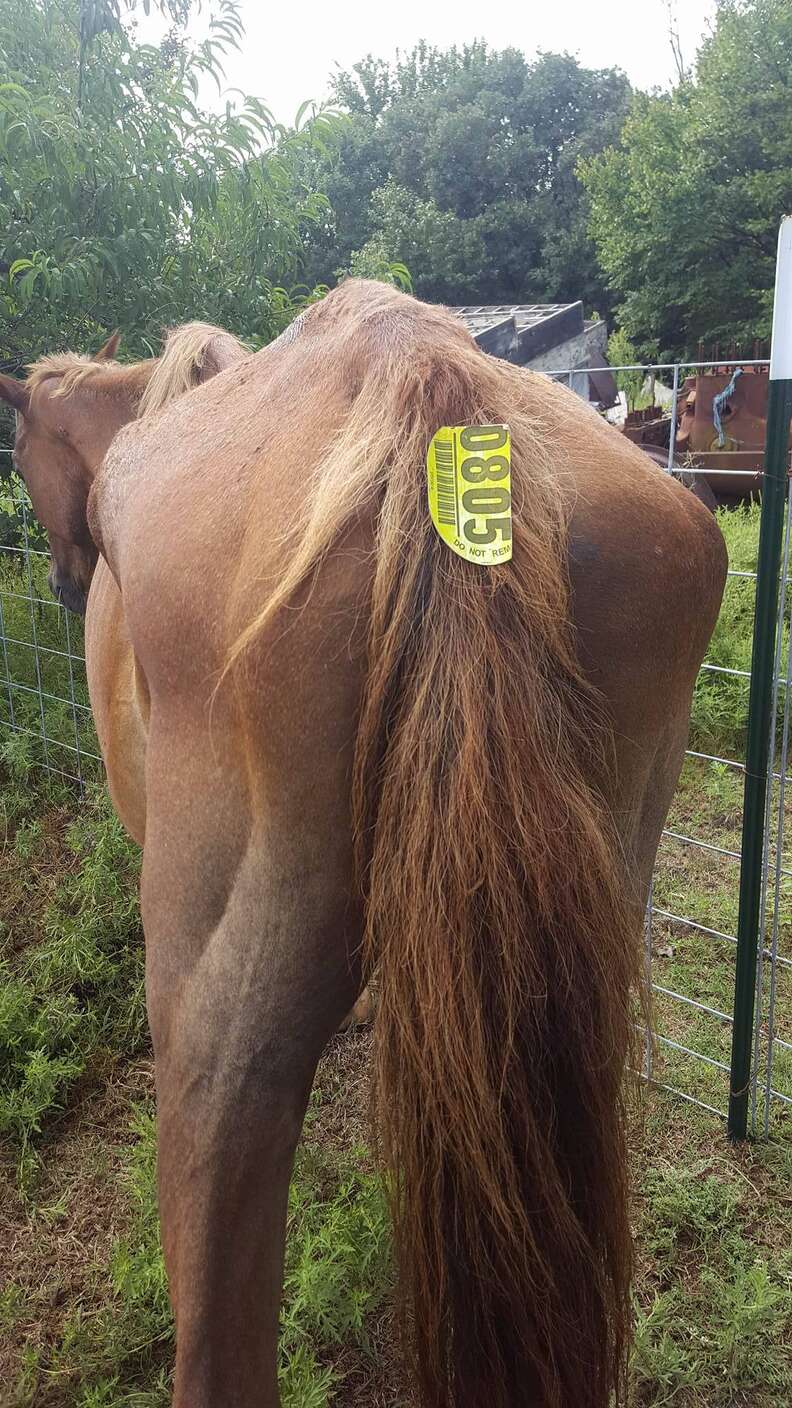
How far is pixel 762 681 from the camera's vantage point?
2.21 m

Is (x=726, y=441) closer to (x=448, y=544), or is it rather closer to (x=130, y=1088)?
(x=130, y=1088)

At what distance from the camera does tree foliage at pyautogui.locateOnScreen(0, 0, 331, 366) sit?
3.41 metres

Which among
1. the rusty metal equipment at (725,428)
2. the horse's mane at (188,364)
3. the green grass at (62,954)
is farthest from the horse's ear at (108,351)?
the rusty metal equipment at (725,428)

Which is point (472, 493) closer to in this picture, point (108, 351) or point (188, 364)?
point (188, 364)

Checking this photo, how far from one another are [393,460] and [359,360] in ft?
0.71

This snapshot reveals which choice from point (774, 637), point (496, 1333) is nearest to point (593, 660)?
point (496, 1333)

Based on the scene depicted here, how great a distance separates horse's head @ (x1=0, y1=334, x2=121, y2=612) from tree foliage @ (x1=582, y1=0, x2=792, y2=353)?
67.2ft

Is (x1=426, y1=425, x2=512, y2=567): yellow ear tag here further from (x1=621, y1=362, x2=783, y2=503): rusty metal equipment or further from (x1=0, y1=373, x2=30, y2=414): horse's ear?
(x1=621, y1=362, x2=783, y2=503): rusty metal equipment

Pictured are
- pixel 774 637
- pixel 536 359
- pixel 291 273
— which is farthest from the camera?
pixel 536 359

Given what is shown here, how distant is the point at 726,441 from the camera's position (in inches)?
384

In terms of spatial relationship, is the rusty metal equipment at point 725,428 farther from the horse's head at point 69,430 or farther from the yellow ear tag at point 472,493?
the yellow ear tag at point 472,493

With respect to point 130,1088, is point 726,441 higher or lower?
higher

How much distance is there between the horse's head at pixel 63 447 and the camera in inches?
104

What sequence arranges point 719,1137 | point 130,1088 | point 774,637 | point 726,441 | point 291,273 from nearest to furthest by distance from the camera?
point 774,637
point 719,1137
point 130,1088
point 291,273
point 726,441
